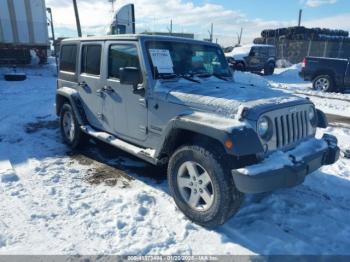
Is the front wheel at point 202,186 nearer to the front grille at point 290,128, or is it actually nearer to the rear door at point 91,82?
the front grille at point 290,128

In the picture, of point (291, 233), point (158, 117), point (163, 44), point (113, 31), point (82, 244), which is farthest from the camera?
point (113, 31)

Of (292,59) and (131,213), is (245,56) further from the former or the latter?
(131,213)

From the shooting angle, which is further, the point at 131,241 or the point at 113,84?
the point at 113,84

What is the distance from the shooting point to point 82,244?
317 cm

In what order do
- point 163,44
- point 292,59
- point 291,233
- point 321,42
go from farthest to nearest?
1. point 292,59
2. point 321,42
3. point 163,44
4. point 291,233

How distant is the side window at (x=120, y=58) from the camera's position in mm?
4281

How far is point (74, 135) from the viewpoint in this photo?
227 inches

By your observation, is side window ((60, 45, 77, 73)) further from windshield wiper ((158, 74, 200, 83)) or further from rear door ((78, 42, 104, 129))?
windshield wiper ((158, 74, 200, 83))

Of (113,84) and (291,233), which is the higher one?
(113,84)

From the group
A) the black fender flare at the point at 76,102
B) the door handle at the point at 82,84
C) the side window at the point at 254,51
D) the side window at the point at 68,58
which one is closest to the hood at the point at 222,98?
the door handle at the point at 82,84

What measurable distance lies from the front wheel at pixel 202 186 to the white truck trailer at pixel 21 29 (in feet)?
57.4

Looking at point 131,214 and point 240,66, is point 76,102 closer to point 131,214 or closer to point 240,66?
point 131,214

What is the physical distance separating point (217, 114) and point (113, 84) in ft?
6.32

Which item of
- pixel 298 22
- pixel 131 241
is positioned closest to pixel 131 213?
pixel 131 241
